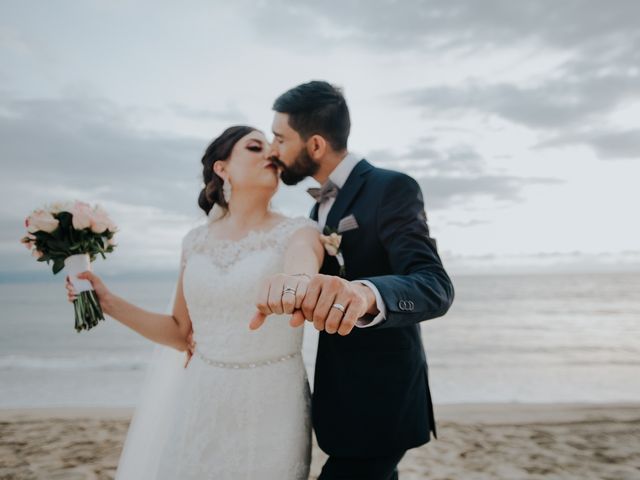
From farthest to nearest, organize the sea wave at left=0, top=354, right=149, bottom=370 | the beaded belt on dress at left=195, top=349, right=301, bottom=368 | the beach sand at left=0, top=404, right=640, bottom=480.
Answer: the sea wave at left=0, top=354, right=149, bottom=370
the beach sand at left=0, top=404, right=640, bottom=480
the beaded belt on dress at left=195, top=349, right=301, bottom=368

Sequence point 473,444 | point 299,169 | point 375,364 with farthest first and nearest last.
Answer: point 473,444 < point 299,169 < point 375,364

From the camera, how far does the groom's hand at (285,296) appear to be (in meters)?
1.23

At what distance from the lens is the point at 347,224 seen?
2.31 metres

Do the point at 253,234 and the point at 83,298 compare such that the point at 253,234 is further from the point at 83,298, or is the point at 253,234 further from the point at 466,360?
the point at 466,360

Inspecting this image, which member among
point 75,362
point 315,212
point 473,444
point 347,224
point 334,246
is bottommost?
point 75,362

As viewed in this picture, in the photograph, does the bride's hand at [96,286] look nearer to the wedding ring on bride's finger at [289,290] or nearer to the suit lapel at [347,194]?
the suit lapel at [347,194]

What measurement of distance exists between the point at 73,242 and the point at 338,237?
158 centimetres

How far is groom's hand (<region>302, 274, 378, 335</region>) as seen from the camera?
1191 millimetres

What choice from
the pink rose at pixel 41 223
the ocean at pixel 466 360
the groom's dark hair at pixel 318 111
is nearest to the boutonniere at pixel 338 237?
the groom's dark hair at pixel 318 111

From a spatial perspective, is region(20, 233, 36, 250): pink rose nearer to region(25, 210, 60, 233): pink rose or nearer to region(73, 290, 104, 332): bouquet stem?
region(25, 210, 60, 233): pink rose

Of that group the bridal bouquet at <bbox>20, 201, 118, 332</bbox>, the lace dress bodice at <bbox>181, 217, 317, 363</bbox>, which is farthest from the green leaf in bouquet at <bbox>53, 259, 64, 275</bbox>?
the lace dress bodice at <bbox>181, 217, 317, 363</bbox>

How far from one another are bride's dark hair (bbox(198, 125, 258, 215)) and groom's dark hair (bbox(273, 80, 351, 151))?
0.37 metres

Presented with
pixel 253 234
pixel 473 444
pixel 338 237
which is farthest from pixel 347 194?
pixel 473 444

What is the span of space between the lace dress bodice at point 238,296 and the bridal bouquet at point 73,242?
0.55m
